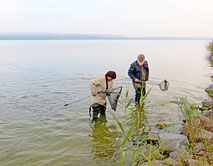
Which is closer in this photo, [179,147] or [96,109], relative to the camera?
[179,147]

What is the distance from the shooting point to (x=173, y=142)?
5445 mm

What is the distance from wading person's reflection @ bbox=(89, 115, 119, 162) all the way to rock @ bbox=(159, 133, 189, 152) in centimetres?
128

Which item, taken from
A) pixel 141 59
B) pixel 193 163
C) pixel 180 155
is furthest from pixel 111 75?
pixel 193 163

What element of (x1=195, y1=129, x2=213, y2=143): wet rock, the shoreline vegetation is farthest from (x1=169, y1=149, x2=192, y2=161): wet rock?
(x1=195, y1=129, x2=213, y2=143): wet rock

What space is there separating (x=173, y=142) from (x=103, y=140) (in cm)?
204

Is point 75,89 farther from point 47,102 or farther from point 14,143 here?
point 14,143

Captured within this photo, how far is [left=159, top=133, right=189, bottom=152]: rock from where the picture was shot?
534 centimetres

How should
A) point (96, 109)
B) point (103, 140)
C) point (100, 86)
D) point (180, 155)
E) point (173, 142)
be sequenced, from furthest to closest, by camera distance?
point (96, 109)
point (100, 86)
point (103, 140)
point (173, 142)
point (180, 155)

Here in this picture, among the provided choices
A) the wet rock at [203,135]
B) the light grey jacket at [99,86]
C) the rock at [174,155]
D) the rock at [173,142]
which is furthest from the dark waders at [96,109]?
the wet rock at [203,135]

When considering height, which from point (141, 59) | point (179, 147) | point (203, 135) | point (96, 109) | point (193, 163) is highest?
point (141, 59)

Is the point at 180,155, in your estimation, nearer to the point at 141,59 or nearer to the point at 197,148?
the point at 197,148

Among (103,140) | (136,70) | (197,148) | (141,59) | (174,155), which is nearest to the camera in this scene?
(174,155)

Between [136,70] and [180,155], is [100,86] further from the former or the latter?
[180,155]

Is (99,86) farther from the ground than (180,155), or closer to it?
farther from the ground
